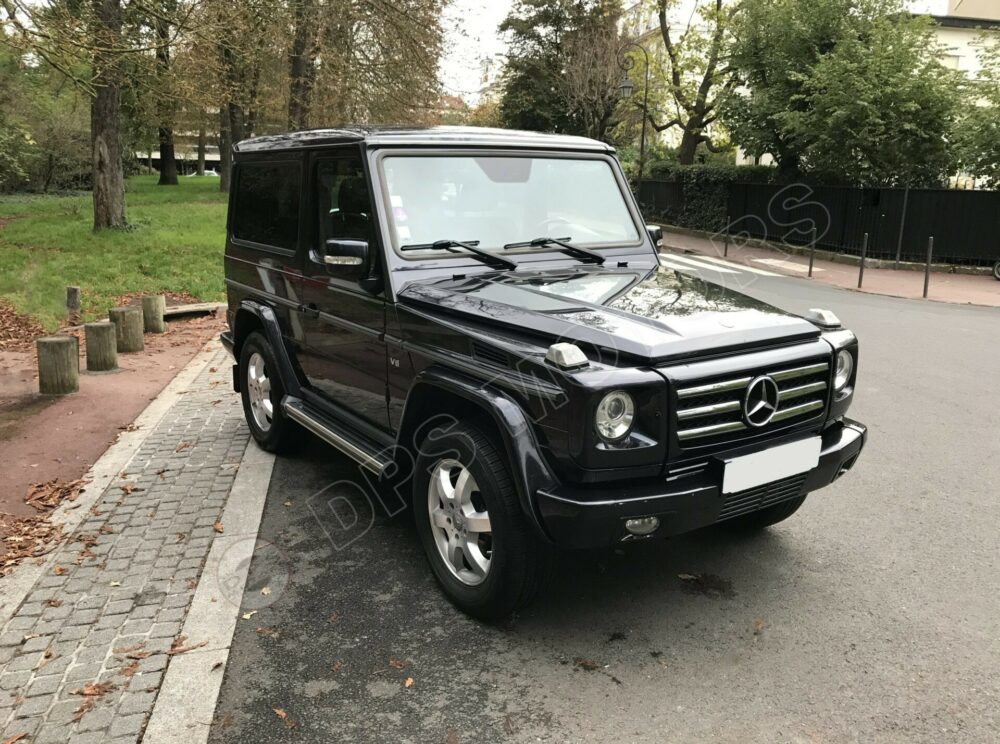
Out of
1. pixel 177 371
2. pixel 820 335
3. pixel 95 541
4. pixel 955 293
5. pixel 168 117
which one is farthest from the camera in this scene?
pixel 168 117

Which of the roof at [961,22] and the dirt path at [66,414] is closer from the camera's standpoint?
the dirt path at [66,414]

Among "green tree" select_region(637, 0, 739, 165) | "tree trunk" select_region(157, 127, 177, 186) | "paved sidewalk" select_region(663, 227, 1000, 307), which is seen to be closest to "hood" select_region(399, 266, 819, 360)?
"paved sidewalk" select_region(663, 227, 1000, 307)

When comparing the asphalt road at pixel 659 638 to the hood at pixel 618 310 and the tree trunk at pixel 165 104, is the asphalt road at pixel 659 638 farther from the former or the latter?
the tree trunk at pixel 165 104

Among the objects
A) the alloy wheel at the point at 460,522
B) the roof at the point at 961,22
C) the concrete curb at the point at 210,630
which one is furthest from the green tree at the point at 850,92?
the alloy wheel at the point at 460,522

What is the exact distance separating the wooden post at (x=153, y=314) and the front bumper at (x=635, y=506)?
882 centimetres

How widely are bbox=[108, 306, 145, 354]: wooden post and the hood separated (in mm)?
6509

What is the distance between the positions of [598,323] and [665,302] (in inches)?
21.9

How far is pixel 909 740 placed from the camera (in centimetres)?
281

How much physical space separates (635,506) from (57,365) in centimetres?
622

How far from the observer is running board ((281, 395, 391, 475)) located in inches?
164

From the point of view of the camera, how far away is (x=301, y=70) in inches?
835

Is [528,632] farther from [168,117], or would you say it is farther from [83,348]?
[168,117]

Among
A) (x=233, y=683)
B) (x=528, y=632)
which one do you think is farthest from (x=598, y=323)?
(x=233, y=683)

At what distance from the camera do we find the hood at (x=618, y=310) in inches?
127
